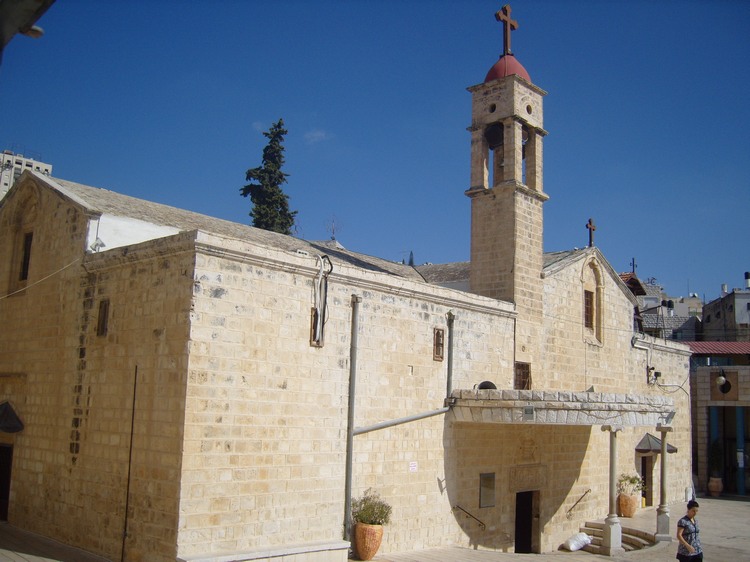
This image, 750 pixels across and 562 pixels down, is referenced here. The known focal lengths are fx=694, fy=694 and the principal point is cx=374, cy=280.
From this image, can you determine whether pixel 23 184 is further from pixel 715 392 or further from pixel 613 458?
pixel 715 392

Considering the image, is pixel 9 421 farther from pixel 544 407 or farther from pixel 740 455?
pixel 740 455

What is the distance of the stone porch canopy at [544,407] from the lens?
45.3ft

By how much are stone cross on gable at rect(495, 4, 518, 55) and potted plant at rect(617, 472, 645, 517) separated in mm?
12901

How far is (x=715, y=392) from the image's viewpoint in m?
27.2

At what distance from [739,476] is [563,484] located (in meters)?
12.4

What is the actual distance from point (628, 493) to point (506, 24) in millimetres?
14032

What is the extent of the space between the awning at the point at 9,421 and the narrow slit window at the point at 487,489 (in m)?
9.55

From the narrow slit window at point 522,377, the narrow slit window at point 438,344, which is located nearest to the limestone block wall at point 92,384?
the narrow slit window at point 438,344

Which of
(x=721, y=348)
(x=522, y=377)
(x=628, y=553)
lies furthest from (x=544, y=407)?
(x=721, y=348)

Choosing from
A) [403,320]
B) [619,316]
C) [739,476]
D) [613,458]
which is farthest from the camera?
[739,476]

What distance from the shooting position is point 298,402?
38.0ft

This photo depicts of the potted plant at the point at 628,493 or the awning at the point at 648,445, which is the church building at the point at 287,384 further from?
the awning at the point at 648,445

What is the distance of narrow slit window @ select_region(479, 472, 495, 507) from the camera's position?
603 inches

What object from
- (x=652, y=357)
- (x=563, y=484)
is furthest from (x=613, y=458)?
(x=652, y=357)
